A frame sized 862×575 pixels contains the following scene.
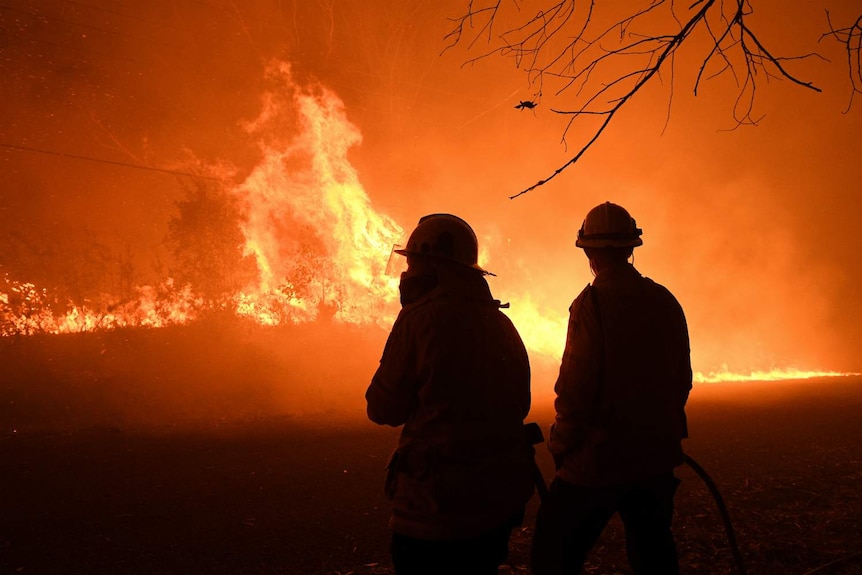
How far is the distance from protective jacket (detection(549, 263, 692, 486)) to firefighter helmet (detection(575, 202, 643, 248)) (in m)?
0.34

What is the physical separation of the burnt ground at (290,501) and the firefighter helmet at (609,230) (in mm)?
2455

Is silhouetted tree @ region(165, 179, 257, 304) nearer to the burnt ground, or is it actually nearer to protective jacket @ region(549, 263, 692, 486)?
the burnt ground

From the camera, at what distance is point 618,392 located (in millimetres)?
2312

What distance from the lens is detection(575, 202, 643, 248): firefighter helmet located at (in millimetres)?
2750

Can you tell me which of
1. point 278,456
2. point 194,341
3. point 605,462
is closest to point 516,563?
point 605,462

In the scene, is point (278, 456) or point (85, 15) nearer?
point (278, 456)

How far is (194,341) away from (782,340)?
32.2 m

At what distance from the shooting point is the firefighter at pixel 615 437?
7.50 feet

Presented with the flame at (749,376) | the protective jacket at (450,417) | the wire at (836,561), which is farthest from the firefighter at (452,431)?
the flame at (749,376)

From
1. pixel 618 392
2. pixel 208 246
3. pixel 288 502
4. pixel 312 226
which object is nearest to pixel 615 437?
pixel 618 392

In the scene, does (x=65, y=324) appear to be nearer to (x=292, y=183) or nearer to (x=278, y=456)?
(x=292, y=183)

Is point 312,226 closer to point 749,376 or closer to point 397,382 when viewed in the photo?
point 397,382

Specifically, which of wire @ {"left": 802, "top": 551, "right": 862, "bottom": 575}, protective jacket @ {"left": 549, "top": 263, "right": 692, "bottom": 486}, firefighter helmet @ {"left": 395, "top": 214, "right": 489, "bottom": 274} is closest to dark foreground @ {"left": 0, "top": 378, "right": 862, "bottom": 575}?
wire @ {"left": 802, "top": 551, "right": 862, "bottom": 575}

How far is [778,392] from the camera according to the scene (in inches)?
522
